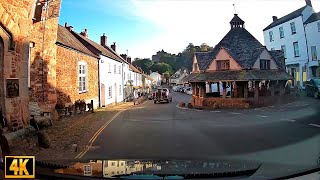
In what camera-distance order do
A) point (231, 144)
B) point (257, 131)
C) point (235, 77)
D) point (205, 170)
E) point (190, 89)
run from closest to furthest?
point (205, 170) < point (231, 144) < point (257, 131) < point (190, 89) < point (235, 77)

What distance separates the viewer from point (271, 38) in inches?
281

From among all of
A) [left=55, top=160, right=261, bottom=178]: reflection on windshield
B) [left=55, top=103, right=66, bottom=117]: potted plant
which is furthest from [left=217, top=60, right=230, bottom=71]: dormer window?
[left=55, top=160, right=261, bottom=178]: reflection on windshield

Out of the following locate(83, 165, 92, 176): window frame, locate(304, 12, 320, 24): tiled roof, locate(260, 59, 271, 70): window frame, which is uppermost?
locate(260, 59, 271, 70): window frame

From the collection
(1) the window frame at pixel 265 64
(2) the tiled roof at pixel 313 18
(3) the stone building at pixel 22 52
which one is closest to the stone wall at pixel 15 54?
(3) the stone building at pixel 22 52

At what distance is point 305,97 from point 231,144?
8.95 ft

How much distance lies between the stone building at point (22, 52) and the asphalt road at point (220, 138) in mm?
1351

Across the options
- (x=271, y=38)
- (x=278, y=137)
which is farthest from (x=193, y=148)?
(x=271, y=38)

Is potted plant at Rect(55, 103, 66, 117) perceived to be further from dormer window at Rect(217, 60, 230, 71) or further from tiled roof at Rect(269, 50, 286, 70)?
dormer window at Rect(217, 60, 230, 71)

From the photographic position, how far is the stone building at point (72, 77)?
201 inches

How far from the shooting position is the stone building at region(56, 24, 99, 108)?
5.12m

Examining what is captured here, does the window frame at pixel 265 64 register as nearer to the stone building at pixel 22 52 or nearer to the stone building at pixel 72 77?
the stone building at pixel 72 77

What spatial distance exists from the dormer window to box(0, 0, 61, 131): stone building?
13744 millimetres

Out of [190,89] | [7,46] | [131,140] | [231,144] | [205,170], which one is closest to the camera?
[205,170]

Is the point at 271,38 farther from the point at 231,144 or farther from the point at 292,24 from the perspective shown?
the point at 231,144
